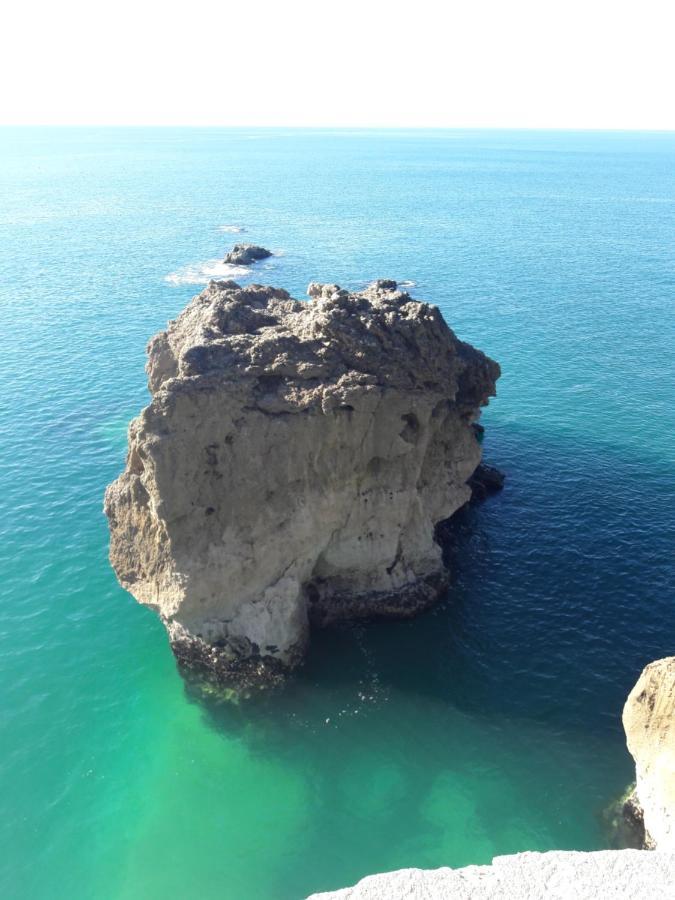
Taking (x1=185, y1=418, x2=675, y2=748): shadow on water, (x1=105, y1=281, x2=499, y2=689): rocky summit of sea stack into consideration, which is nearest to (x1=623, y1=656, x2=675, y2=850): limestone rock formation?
(x1=185, y1=418, x2=675, y2=748): shadow on water

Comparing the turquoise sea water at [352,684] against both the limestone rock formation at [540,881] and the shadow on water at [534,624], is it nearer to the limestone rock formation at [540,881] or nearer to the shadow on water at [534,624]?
the shadow on water at [534,624]

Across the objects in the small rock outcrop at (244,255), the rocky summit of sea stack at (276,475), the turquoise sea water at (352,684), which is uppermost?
the small rock outcrop at (244,255)

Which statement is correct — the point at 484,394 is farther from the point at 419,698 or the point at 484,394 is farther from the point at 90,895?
the point at 90,895

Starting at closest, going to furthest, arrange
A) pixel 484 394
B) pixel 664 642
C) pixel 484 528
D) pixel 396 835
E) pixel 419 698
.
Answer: pixel 396 835 < pixel 419 698 < pixel 664 642 < pixel 484 394 < pixel 484 528

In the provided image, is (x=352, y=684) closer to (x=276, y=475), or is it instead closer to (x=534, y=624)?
(x=534, y=624)

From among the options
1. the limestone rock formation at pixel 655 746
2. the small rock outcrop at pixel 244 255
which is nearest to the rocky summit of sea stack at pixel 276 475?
the limestone rock formation at pixel 655 746

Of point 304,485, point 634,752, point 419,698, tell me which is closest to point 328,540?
point 304,485
